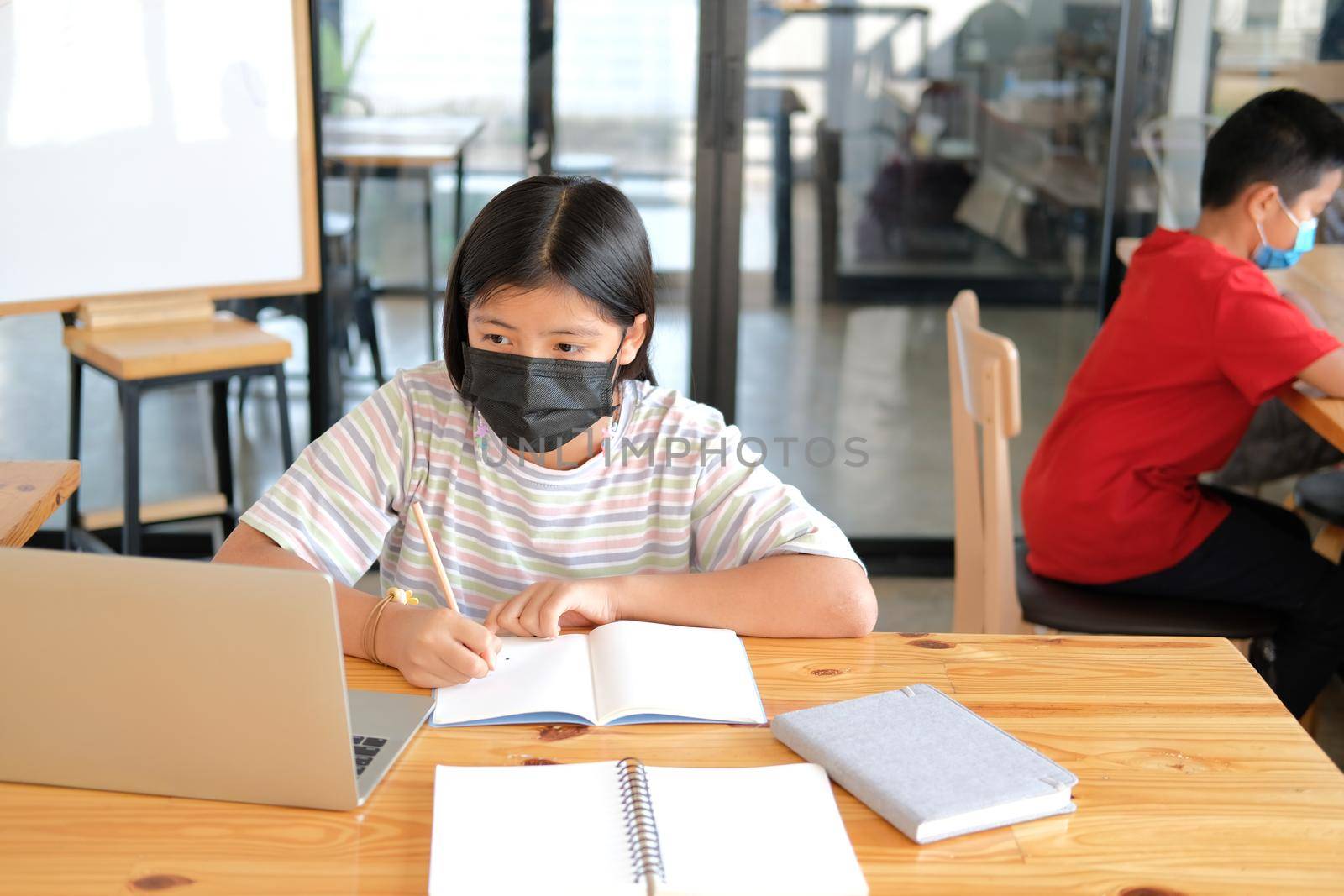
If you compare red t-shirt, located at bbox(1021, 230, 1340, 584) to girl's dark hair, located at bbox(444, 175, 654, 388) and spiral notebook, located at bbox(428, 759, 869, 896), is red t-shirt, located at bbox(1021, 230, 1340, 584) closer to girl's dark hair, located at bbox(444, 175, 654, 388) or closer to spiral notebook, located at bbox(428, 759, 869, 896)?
girl's dark hair, located at bbox(444, 175, 654, 388)

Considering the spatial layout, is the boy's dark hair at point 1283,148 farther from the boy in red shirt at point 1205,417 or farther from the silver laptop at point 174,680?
the silver laptop at point 174,680

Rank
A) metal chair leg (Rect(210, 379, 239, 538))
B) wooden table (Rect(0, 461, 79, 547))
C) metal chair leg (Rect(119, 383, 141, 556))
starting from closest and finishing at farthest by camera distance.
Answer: wooden table (Rect(0, 461, 79, 547))
metal chair leg (Rect(119, 383, 141, 556))
metal chair leg (Rect(210, 379, 239, 538))

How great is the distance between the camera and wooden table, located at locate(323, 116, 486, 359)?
9.46ft

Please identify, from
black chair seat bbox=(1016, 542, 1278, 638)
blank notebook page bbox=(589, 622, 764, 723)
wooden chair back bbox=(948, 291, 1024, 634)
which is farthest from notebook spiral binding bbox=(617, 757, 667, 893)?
black chair seat bbox=(1016, 542, 1278, 638)

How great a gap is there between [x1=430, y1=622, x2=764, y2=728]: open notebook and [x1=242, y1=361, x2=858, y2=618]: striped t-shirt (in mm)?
220

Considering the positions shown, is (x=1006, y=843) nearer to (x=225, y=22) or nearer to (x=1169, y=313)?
(x=1169, y=313)

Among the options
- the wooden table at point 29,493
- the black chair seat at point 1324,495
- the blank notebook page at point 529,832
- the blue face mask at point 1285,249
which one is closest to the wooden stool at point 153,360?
the wooden table at point 29,493

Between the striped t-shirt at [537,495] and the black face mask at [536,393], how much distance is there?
53 mm

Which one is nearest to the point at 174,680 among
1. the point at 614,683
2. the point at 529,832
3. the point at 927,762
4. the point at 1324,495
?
the point at 529,832

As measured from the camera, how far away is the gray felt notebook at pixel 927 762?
35.4 inches

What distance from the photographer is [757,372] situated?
10.4ft

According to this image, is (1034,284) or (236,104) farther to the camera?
(1034,284)

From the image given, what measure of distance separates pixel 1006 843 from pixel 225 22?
2.28 meters

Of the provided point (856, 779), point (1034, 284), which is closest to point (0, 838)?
point (856, 779)
